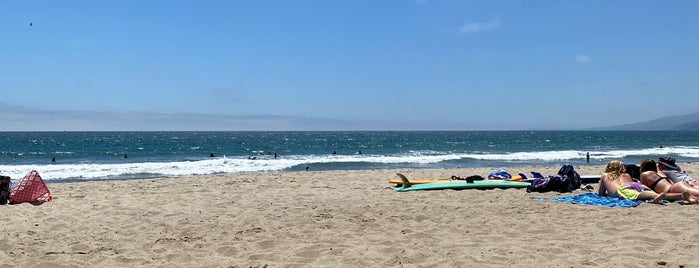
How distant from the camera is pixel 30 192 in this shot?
9.92m

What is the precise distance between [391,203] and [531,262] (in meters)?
4.58

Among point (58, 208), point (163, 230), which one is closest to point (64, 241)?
point (163, 230)

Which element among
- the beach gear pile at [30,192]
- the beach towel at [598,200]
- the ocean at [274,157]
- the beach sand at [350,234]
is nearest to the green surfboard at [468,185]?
the beach sand at [350,234]

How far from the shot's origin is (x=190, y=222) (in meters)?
7.85

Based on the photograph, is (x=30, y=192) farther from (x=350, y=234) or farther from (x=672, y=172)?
(x=672, y=172)

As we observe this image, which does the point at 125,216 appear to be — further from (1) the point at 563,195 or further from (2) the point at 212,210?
(1) the point at 563,195

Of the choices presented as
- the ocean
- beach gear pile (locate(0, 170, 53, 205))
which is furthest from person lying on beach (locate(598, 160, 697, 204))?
the ocean

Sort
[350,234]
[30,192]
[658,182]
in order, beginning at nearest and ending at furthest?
[350,234], [658,182], [30,192]

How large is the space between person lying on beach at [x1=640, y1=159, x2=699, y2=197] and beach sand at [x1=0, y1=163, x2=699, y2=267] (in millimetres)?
774

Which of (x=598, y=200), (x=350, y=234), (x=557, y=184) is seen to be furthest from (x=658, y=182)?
(x=350, y=234)

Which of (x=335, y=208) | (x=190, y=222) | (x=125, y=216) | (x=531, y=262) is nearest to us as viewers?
(x=531, y=262)

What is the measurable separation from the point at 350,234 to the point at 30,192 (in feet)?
22.6

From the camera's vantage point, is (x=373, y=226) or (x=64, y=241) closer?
(x=64, y=241)

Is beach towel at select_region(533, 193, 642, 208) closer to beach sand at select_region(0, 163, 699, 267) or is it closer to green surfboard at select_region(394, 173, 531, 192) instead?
beach sand at select_region(0, 163, 699, 267)
